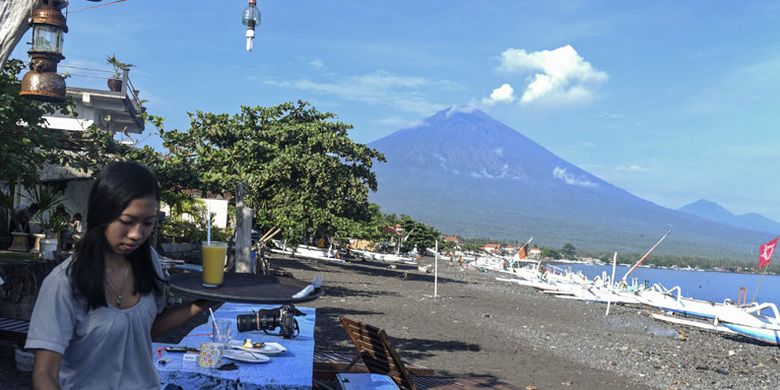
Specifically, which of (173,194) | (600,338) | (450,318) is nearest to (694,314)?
(600,338)

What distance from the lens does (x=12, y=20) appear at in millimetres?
4492

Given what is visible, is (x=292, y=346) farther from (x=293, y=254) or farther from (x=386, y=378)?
(x=293, y=254)

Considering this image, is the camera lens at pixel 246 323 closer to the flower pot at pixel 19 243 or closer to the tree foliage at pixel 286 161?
the flower pot at pixel 19 243

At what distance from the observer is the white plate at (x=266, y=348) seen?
4376mm

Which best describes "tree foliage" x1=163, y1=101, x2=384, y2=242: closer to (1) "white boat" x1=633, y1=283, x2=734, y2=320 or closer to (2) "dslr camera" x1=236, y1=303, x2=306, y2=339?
(1) "white boat" x1=633, y1=283, x2=734, y2=320

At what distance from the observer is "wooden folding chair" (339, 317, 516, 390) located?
5.88 metres

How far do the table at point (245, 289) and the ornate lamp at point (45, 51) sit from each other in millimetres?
2432

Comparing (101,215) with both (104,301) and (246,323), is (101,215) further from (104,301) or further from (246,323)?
(246,323)

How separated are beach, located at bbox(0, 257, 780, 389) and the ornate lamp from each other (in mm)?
2906

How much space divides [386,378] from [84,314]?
4281 mm

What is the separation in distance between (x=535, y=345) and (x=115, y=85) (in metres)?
18.7

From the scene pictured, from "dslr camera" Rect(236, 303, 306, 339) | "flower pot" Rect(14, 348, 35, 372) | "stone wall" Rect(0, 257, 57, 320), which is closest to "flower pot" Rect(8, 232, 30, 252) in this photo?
"stone wall" Rect(0, 257, 57, 320)

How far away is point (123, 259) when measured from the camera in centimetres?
208

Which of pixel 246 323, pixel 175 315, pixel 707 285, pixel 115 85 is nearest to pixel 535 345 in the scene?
pixel 246 323
